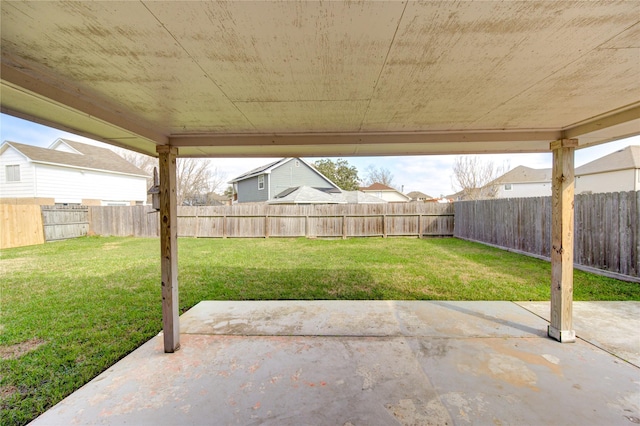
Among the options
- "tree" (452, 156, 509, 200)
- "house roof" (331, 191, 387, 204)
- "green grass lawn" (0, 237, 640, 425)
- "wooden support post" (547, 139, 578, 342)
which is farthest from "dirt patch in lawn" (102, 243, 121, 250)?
"tree" (452, 156, 509, 200)

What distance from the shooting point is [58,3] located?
109cm

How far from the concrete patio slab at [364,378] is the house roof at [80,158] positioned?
52.5 feet

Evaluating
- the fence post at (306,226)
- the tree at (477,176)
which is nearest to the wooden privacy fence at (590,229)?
the fence post at (306,226)

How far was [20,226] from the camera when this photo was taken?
976 cm

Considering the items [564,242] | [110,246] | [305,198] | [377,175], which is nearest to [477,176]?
[305,198]

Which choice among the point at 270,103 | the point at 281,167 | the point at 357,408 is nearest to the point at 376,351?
the point at 357,408

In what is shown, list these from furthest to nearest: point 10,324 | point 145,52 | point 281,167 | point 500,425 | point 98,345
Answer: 1. point 281,167
2. point 10,324
3. point 98,345
4. point 500,425
5. point 145,52

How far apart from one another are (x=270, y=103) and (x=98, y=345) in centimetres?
319

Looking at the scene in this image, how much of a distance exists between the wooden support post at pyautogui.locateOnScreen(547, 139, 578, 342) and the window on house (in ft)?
65.4

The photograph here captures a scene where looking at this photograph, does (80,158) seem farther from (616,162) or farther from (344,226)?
(616,162)

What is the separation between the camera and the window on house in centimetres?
1339

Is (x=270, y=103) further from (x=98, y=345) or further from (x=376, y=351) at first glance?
(x=98, y=345)

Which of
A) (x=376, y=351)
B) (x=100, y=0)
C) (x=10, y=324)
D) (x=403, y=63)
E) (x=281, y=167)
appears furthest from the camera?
(x=281, y=167)

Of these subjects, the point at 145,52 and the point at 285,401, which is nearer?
the point at 145,52
